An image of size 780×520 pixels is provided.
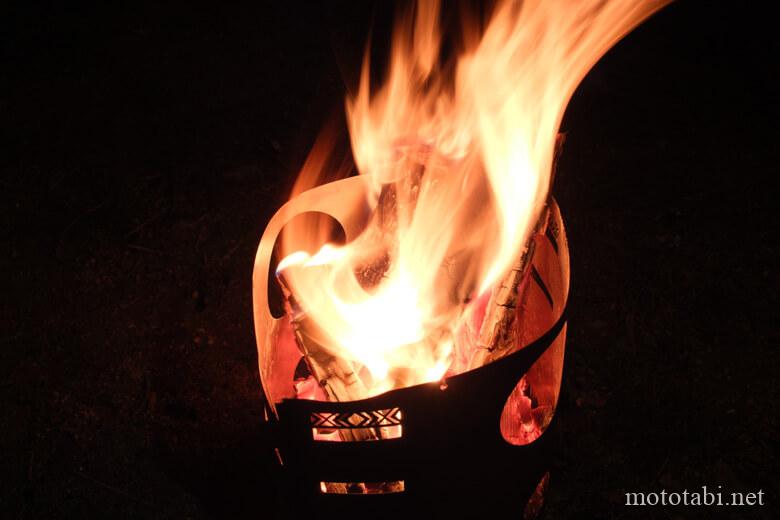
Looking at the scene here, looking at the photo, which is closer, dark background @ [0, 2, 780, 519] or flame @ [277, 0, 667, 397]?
flame @ [277, 0, 667, 397]

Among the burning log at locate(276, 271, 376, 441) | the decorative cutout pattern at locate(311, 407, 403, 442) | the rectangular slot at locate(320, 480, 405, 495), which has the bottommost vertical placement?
the rectangular slot at locate(320, 480, 405, 495)

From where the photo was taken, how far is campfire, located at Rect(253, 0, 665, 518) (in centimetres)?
156

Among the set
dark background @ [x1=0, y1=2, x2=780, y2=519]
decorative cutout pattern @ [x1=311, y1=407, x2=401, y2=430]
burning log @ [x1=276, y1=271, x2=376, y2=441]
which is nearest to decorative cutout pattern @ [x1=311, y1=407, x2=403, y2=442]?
decorative cutout pattern @ [x1=311, y1=407, x2=401, y2=430]

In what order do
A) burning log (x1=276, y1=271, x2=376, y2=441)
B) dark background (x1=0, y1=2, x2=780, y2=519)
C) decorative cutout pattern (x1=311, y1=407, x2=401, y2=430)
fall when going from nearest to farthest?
decorative cutout pattern (x1=311, y1=407, x2=401, y2=430)
burning log (x1=276, y1=271, x2=376, y2=441)
dark background (x1=0, y1=2, x2=780, y2=519)

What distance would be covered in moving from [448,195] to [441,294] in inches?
13.2

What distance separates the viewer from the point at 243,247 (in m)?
3.04

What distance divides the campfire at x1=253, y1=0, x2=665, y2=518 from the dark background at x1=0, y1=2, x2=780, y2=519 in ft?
1.81

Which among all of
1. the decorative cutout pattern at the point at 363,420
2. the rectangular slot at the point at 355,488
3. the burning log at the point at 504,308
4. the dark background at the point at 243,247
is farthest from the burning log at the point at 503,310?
the dark background at the point at 243,247

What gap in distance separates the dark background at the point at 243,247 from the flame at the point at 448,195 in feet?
2.83

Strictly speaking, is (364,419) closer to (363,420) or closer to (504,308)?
(363,420)

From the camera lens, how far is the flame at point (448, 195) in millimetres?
1777

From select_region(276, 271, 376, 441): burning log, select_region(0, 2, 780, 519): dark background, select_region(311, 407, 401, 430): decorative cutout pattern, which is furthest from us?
select_region(0, 2, 780, 519): dark background

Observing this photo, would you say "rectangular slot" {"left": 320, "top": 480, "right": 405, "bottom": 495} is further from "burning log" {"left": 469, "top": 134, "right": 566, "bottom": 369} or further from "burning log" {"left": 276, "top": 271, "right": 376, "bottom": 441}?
"burning log" {"left": 469, "top": 134, "right": 566, "bottom": 369}

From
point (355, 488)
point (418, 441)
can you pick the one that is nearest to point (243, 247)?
point (355, 488)
